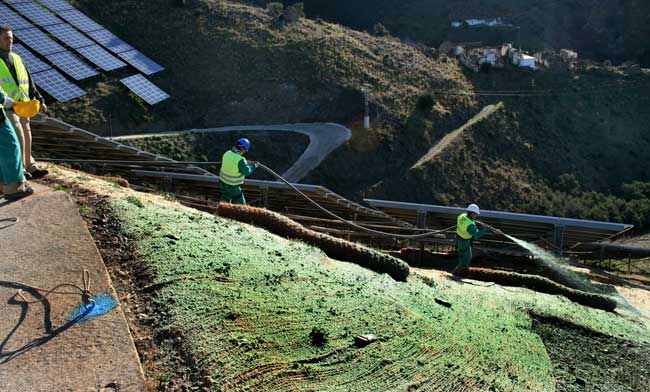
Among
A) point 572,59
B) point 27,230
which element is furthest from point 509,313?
point 572,59

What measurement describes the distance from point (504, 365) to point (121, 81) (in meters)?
32.9

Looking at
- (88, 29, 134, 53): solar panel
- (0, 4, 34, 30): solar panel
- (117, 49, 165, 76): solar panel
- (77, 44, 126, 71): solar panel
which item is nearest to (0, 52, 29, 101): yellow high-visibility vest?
(0, 4, 34, 30): solar panel

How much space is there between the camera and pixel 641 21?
5988 cm

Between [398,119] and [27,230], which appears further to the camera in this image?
[398,119]

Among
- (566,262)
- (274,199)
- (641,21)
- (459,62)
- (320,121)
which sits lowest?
(566,262)

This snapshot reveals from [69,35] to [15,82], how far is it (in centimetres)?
2848

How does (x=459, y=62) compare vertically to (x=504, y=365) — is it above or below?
above

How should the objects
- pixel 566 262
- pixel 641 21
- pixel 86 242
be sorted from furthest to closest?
pixel 641 21, pixel 566 262, pixel 86 242

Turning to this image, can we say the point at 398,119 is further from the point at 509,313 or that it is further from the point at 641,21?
the point at 641,21

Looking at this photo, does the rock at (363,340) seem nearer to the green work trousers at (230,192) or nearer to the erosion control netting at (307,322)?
the erosion control netting at (307,322)

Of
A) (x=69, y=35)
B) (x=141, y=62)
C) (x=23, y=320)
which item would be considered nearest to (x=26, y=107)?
(x=23, y=320)

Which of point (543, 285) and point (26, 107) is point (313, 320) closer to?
point (26, 107)

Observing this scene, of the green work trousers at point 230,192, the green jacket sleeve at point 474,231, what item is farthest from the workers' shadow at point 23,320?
the green jacket sleeve at point 474,231

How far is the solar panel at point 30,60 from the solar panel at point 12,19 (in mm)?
2147
